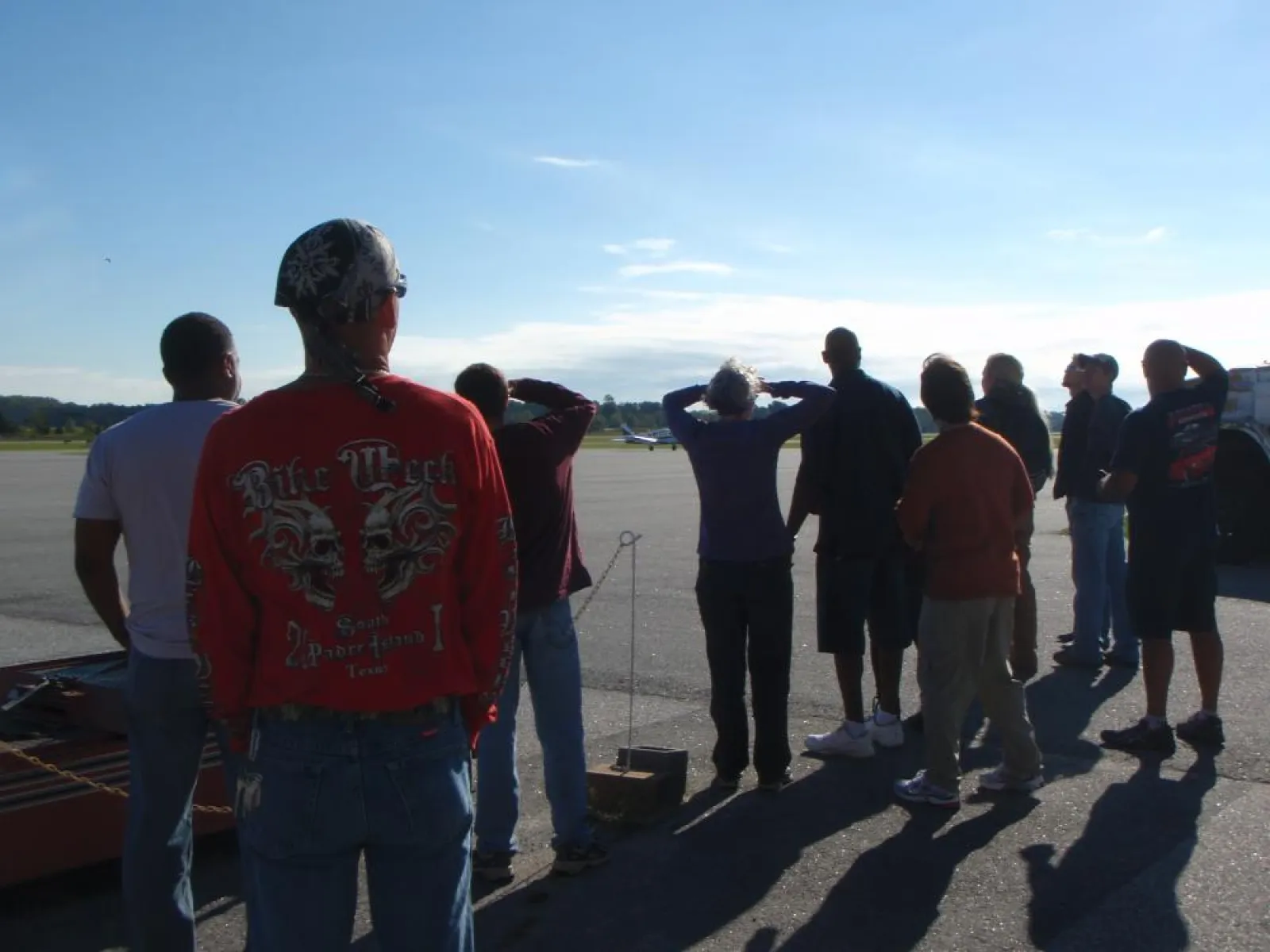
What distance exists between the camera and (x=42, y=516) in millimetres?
21969

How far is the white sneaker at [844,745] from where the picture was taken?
20.3 feet

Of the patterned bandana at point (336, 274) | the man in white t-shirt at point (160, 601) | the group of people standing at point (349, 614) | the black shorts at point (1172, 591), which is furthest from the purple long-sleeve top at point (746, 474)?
the patterned bandana at point (336, 274)

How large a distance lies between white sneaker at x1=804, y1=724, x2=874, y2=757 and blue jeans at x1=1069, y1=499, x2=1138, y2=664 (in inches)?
104

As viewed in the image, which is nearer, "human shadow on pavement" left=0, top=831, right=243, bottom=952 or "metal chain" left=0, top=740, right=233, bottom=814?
"human shadow on pavement" left=0, top=831, right=243, bottom=952

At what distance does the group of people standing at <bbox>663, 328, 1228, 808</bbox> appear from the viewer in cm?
544

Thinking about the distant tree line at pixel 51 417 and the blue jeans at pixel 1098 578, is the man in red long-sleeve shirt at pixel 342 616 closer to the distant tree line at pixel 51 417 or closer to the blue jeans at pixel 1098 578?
the blue jeans at pixel 1098 578

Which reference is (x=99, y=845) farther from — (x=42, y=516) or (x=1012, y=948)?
(x=42, y=516)

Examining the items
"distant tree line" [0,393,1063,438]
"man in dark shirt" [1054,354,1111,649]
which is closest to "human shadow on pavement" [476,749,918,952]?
"man in dark shirt" [1054,354,1111,649]

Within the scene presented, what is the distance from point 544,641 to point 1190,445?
353 centimetres

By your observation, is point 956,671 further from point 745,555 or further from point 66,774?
point 66,774

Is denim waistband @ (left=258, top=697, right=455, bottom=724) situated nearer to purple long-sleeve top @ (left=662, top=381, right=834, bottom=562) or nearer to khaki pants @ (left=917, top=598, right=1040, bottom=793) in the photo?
purple long-sleeve top @ (left=662, top=381, right=834, bottom=562)

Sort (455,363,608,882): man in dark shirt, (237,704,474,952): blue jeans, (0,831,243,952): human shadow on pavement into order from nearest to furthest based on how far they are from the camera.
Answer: (237,704,474,952): blue jeans, (0,831,243,952): human shadow on pavement, (455,363,608,882): man in dark shirt

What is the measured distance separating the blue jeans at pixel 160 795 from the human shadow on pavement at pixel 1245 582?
984cm

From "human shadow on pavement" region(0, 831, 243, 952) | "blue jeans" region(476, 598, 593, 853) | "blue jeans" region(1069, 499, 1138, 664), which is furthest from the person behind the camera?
"blue jeans" region(1069, 499, 1138, 664)
